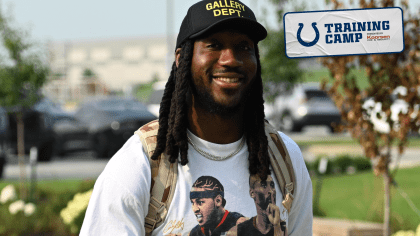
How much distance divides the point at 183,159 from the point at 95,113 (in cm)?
1183

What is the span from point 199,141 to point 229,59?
31cm

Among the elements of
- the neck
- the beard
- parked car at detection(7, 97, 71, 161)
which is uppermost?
the beard

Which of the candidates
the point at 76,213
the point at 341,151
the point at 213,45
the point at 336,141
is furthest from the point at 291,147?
the point at 336,141

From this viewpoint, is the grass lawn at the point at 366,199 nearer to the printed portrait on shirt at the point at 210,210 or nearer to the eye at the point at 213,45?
the printed portrait on shirt at the point at 210,210

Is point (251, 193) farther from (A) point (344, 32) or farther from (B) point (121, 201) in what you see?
(A) point (344, 32)

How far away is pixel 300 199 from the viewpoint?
195 centimetres

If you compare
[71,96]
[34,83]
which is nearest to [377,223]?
[34,83]

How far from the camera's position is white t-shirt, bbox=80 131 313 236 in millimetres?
1604

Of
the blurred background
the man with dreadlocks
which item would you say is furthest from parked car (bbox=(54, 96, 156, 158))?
the man with dreadlocks

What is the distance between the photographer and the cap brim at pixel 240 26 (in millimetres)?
1710

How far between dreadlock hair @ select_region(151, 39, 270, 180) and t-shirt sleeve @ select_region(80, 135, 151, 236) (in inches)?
3.7

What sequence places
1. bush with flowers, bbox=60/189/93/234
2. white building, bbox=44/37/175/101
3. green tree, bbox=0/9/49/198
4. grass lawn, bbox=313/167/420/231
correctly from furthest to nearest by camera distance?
white building, bbox=44/37/175/101 → green tree, bbox=0/9/49/198 → grass lawn, bbox=313/167/420/231 → bush with flowers, bbox=60/189/93/234

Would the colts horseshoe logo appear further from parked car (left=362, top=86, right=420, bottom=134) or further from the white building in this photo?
the white building

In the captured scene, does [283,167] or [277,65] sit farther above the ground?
[277,65]
